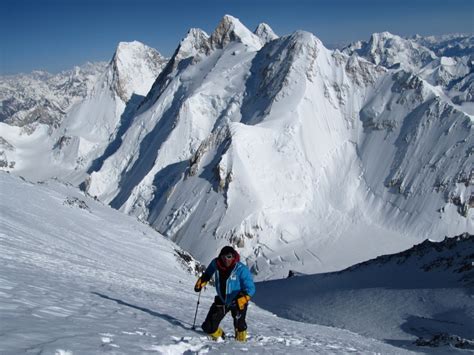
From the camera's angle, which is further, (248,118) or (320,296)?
(248,118)

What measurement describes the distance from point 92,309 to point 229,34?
131m

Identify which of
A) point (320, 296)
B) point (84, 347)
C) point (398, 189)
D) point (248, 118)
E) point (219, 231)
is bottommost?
point (84, 347)

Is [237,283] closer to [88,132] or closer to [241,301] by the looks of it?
[241,301]

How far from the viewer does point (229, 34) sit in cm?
13250

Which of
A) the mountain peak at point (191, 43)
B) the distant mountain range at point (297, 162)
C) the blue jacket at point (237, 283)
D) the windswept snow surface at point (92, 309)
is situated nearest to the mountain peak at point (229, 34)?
the distant mountain range at point (297, 162)

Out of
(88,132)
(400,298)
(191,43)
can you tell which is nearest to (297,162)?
(400,298)

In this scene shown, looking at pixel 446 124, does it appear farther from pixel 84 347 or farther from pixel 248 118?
pixel 84 347

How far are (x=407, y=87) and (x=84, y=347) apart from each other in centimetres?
10389

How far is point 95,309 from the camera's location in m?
9.85

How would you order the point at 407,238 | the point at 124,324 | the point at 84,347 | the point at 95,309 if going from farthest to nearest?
1. the point at 407,238
2. the point at 95,309
3. the point at 124,324
4. the point at 84,347

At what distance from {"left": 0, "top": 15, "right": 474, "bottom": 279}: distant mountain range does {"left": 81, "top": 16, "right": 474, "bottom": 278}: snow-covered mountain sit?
0.27 meters

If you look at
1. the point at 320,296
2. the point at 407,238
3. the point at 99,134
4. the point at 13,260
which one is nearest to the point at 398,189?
the point at 407,238

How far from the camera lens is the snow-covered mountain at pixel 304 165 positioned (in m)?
78.7

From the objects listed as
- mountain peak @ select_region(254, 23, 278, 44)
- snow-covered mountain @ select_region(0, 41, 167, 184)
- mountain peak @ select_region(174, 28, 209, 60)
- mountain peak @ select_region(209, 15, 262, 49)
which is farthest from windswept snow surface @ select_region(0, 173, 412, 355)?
mountain peak @ select_region(254, 23, 278, 44)
